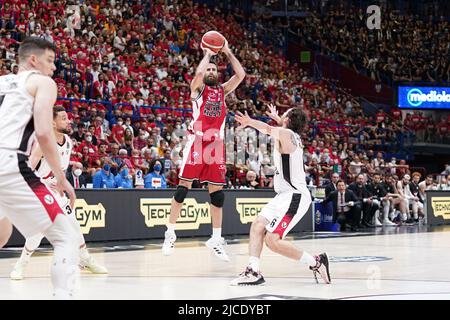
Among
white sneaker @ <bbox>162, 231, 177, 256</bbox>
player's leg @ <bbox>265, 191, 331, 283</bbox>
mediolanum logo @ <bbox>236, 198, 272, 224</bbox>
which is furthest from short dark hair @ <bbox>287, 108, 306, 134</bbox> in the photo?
mediolanum logo @ <bbox>236, 198, 272, 224</bbox>

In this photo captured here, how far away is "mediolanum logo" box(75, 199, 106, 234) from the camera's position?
15.2 meters

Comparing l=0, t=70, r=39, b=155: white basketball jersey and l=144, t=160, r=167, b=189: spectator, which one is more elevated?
l=0, t=70, r=39, b=155: white basketball jersey

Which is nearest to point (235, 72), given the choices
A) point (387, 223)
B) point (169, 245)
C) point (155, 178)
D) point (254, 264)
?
point (169, 245)

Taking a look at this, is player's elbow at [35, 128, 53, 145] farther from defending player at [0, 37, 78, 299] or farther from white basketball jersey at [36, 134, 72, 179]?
white basketball jersey at [36, 134, 72, 179]

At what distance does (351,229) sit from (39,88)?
1628 cm

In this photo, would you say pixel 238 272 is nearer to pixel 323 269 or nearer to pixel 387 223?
pixel 323 269

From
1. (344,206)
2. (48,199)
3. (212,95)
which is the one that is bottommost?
(344,206)

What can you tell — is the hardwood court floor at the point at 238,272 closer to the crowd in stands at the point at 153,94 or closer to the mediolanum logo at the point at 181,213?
the mediolanum logo at the point at 181,213

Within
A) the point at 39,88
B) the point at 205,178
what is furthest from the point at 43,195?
the point at 205,178

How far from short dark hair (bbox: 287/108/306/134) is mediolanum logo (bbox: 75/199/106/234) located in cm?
725

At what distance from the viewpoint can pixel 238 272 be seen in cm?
1012

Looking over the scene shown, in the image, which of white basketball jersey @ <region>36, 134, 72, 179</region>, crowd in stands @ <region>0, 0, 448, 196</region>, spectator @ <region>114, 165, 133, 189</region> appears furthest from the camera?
crowd in stands @ <region>0, 0, 448, 196</region>

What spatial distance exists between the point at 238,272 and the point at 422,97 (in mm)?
27027

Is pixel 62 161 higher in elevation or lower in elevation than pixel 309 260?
higher
